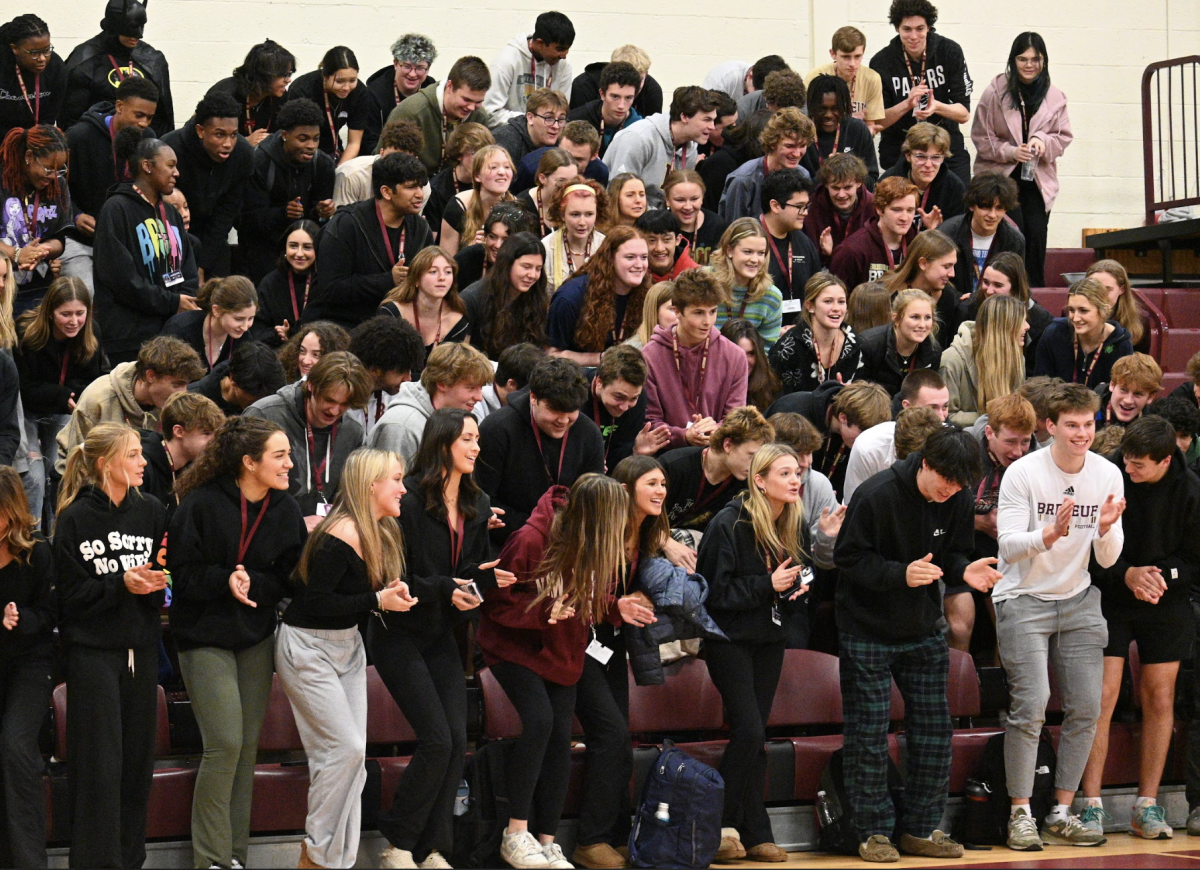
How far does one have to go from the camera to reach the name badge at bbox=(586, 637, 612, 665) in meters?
5.40

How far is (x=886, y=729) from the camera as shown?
5598 mm

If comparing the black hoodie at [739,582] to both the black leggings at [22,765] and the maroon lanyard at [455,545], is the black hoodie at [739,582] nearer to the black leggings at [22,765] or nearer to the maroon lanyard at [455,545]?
the maroon lanyard at [455,545]

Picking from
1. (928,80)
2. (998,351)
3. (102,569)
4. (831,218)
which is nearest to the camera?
(102,569)

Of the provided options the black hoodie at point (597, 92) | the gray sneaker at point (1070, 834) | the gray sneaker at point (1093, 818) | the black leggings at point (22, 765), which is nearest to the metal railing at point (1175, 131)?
the black hoodie at point (597, 92)

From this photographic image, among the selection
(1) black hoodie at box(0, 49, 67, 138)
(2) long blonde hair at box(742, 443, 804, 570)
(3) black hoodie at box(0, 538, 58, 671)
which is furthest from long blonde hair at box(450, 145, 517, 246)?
(3) black hoodie at box(0, 538, 58, 671)

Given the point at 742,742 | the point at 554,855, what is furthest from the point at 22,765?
the point at 742,742

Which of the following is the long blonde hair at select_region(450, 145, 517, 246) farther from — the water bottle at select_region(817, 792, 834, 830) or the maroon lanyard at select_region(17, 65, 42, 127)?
the water bottle at select_region(817, 792, 834, 830)

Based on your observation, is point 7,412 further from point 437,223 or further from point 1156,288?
point 1156,288

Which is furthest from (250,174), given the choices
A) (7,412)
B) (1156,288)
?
(1156,288)

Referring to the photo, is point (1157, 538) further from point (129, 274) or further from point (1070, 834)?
point (129, 274)

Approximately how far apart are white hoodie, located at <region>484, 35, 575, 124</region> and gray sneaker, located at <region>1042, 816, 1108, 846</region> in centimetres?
538

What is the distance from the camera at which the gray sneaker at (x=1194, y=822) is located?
6094 millimetres

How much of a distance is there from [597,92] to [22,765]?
6.11 meters

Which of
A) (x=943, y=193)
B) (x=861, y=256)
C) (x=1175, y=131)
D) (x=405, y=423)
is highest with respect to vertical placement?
(x=1175, y=131)
